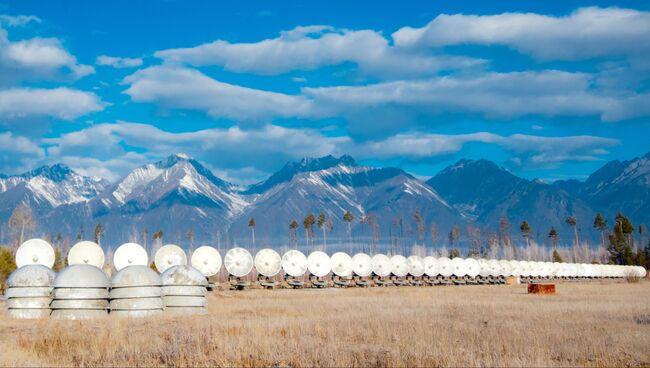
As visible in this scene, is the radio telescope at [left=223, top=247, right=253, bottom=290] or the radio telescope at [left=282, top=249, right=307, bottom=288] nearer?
the radio telescope at [left=223, top=247, right=253, bottom=290]

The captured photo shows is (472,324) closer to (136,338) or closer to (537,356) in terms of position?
(537,356)

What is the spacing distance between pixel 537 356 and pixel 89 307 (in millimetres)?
18423

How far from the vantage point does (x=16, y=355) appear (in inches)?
664

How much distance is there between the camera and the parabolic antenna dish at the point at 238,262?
56.2m

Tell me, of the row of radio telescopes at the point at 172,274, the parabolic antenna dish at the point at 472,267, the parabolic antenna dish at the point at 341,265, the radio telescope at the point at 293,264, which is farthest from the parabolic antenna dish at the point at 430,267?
the radio telescope at the point at 293,264

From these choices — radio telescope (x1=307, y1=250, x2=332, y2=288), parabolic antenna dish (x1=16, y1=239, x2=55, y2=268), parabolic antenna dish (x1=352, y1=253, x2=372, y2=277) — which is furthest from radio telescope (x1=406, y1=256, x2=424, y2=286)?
parabolic antenna dish (x1=16, y1=239, x2=55, y2=268)

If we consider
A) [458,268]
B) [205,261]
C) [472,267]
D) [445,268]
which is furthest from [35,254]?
[472,267]

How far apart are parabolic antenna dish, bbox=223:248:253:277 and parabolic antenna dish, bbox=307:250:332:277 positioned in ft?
28.4

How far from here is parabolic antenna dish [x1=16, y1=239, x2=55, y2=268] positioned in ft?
150

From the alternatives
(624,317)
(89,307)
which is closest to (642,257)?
(624,317)

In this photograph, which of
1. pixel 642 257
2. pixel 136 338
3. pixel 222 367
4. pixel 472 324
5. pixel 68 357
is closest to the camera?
pixel 222 367

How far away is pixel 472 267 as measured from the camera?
8475 centimetres

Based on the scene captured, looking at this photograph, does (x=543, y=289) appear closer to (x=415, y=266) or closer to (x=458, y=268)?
(x=415, y=266)

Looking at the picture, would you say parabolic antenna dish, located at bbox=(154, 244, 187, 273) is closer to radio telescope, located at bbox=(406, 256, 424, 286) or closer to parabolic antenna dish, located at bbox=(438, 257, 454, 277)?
radio telescope, located at bbox=(406, 256, 424, 286)
